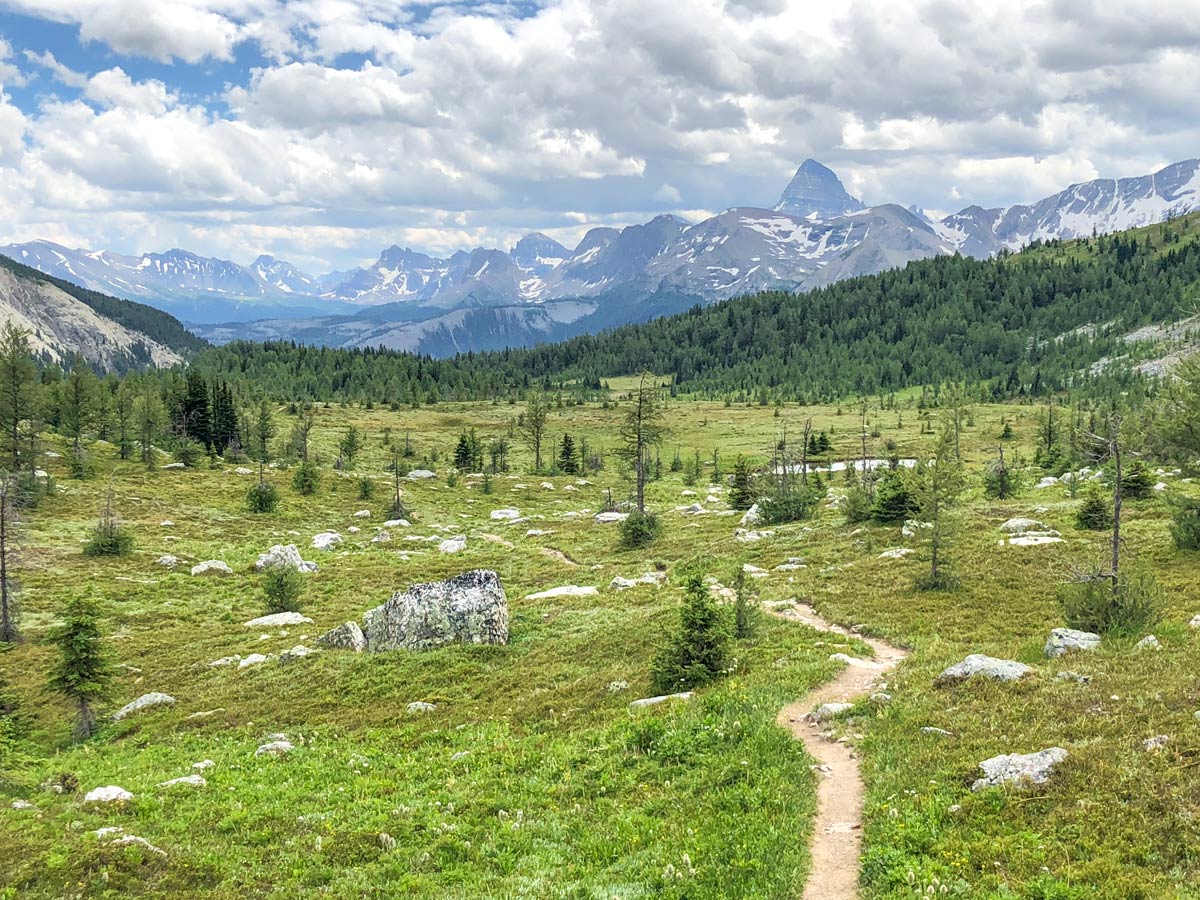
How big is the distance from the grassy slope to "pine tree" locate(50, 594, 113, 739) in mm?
1482

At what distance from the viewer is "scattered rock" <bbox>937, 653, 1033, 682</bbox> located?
17625mm

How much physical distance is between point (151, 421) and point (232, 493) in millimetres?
25872

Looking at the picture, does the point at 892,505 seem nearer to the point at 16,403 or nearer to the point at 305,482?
the point at 305,482

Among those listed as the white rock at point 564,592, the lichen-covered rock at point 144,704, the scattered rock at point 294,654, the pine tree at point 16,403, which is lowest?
the lichen-covered rock at point 144,704

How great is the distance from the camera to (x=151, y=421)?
97000mm

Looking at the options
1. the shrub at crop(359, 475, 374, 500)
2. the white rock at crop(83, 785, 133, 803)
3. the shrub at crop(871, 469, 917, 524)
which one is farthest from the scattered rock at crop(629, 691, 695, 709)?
the shrub at crop(359, 475, 374, 500)

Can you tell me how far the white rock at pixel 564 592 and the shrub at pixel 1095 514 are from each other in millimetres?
29171

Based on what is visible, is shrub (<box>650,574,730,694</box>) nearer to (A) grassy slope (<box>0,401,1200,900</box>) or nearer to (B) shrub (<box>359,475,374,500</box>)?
(A) grassy slope (<box>0,401,1200,900</box>)

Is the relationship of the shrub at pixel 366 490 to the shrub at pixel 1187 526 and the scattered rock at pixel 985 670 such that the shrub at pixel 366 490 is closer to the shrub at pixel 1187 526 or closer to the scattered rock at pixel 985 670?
the scattered rock at pixel 985 670

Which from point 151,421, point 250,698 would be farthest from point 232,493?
point 250,698

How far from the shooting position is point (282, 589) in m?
42.8

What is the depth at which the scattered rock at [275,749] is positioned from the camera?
2173cm

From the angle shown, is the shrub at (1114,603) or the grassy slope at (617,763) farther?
the shrub at (1114,603)

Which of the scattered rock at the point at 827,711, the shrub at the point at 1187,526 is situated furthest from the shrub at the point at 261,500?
the shrub at the point at 1187,526
